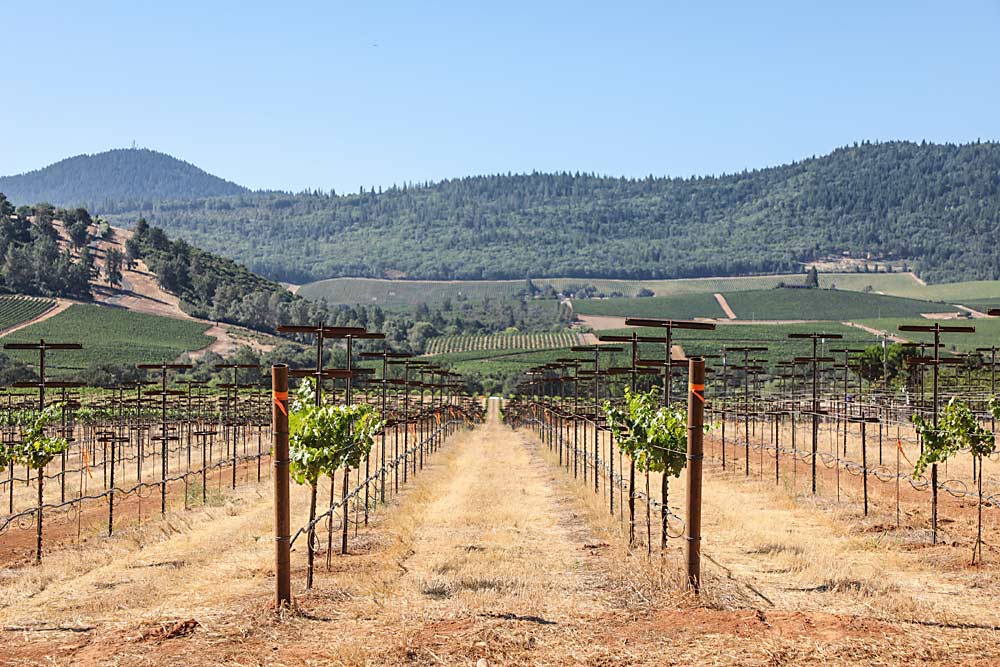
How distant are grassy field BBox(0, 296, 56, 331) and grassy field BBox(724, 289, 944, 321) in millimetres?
108610

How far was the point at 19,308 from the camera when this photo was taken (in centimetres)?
12731

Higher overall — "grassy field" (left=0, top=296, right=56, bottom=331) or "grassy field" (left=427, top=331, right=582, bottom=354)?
"grassy field" (left=0, top=296, right=56, bottom=331)

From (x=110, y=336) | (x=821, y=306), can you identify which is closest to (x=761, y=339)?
(x=821, y=306)

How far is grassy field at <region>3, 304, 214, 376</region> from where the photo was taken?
10856 cm

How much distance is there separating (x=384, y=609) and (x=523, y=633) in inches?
74.8

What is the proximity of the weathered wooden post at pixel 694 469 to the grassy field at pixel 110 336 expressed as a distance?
95.3 meters

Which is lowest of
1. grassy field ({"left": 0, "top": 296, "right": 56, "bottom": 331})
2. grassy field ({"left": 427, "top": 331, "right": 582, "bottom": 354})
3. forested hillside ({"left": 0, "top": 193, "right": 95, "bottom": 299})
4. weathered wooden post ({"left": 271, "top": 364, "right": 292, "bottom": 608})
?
grassy field ({"left": 427, "top": 331, "right": 582, "bottom": 354})

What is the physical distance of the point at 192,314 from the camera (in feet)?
495

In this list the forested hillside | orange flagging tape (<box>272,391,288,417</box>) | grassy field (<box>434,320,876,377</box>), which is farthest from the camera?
the forested hillside

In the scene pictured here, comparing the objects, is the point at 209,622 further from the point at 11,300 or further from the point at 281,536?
the point at 11,300

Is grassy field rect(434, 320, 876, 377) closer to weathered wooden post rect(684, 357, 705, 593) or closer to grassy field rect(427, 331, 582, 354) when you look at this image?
grassy field rect(427, 331, 582, 354)

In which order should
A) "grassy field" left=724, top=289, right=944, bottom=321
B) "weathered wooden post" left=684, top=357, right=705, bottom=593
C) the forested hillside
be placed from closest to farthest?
"weathered wooden post" left=684, top=357, right=705, bottom=593, the forested hillside, "grassy field" left=724, top=289, right=944, bottom=321

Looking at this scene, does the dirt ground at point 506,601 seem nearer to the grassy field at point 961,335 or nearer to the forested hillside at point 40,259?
the grassy field at point 961,335

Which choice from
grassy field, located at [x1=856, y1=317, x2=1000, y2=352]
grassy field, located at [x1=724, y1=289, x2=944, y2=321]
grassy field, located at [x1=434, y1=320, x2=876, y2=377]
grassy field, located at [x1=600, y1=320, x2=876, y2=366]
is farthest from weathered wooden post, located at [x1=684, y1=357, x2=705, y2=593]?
grassy field, located at [x1=724, y1=289, x2=944, y2=321]
